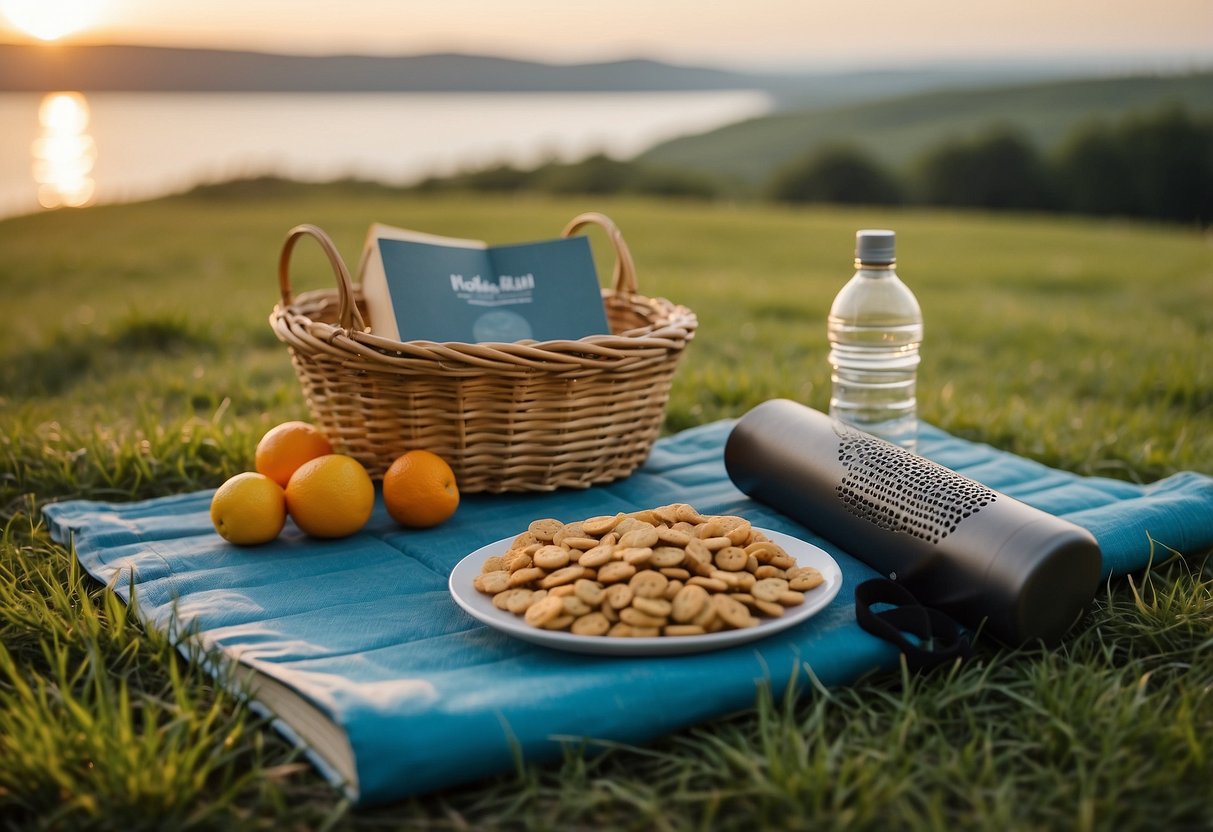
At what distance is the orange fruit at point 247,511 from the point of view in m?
2.51

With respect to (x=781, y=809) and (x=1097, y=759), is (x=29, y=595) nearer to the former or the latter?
(x=781, y=809)

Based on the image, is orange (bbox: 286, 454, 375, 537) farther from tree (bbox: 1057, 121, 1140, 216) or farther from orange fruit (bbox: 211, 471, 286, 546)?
tree (bbox: 1057, 121, 1140, 216)

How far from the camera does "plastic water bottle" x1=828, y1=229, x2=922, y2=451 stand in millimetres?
3186

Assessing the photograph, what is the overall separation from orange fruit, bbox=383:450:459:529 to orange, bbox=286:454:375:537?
0.06 m

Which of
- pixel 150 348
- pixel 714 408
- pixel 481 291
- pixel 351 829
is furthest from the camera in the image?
pixel 150 348

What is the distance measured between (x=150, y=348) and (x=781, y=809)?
417 centimetres

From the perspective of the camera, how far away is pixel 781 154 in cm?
2627

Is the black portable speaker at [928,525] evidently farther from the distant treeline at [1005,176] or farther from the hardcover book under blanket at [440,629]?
the distant treeline at [1005,176]

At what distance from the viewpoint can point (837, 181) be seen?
79.4 feet

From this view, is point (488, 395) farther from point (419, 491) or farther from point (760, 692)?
point (760, 692)

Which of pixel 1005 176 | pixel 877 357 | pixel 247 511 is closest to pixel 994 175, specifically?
pixel 1005 176

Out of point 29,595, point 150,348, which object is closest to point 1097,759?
point 29,595

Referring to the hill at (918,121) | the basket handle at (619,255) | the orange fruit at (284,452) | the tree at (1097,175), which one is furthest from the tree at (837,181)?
the orange fruit at (284,452)

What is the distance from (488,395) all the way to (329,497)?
469 millimetres
